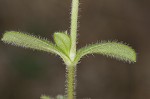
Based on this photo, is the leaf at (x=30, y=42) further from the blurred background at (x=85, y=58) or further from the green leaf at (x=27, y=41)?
the blurred background at (x=85, y=58)

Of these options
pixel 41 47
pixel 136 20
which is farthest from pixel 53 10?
pixel 41 47

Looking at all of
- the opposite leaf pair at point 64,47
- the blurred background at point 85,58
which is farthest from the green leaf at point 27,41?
the blurred background at point 85,58

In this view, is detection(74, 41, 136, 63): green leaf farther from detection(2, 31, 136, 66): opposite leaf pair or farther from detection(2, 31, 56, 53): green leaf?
detection(2, 31, 56, 53): green leaf

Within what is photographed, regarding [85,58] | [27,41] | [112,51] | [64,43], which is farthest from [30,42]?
[85,58]

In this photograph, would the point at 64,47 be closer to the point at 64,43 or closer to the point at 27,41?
the point at 64,43

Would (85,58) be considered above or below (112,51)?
above

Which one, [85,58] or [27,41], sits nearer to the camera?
[27,41]

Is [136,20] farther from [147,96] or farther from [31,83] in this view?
[31,83]
